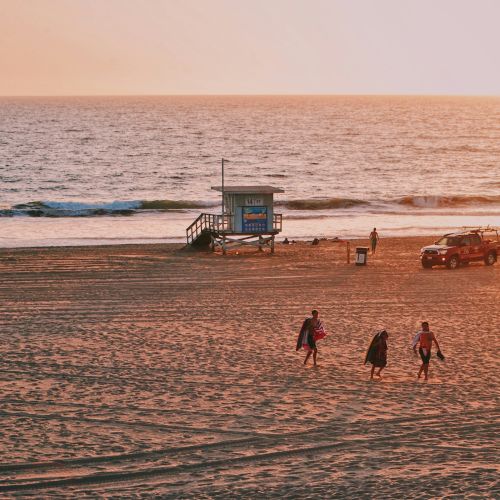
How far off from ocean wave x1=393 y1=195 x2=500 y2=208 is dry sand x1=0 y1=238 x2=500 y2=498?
47615mm

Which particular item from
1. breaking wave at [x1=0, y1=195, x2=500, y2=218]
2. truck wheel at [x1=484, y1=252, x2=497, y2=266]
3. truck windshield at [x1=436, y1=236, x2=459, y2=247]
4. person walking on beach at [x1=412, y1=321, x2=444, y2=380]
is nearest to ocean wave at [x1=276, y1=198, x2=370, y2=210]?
breaking wave at [x1=0, y1=195, x2=500, y2=218]

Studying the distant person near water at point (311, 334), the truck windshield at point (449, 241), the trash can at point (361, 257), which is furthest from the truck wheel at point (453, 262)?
the distant person near water at point (311, 334)

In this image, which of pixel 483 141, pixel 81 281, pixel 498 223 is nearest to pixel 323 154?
pixel 483 141

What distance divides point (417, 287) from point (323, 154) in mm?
110753

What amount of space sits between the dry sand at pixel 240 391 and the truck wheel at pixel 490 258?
5449 millimetres

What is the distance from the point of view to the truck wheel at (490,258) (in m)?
44.3

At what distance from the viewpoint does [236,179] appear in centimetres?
11350

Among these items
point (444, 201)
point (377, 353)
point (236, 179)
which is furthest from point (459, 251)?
point (236, 179)

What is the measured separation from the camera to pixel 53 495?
1642cm

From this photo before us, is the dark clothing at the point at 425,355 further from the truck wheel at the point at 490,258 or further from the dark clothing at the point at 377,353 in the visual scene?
the truck wheel at the point at 490,258

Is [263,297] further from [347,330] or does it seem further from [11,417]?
[11,417]

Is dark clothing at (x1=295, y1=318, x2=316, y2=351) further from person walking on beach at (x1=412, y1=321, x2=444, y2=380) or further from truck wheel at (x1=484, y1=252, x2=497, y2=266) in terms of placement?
truck wheel at (x1=484, y1=252, x2=497, y2=266)

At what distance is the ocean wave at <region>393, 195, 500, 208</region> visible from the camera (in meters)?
86.2

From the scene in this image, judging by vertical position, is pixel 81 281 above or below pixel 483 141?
below
